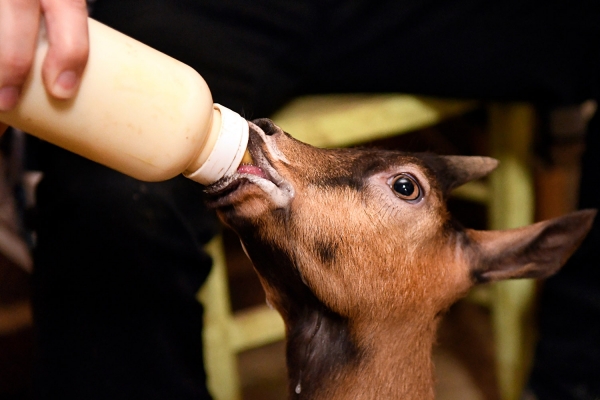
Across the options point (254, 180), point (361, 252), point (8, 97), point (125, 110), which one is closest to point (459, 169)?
point (361, 252)

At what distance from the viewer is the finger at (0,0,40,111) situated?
540 mm

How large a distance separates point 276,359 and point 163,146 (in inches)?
53.7

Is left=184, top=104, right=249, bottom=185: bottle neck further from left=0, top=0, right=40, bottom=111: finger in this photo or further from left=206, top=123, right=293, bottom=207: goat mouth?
left=0, top=0, right=40, bottom=111: finger

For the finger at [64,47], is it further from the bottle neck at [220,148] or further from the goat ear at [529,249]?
the goat ear at [529,249]

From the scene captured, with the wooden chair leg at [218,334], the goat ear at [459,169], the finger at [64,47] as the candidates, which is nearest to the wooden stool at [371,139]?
the wooden chair leg at [218,334]

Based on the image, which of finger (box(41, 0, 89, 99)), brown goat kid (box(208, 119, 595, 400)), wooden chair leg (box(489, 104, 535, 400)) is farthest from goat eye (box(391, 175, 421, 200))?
wooden chair leg (box(489, 104, 535, 400))

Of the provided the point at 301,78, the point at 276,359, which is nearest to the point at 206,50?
the point at 301,78

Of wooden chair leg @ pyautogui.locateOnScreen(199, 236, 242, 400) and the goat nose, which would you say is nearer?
the goat nose

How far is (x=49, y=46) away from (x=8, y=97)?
6cm

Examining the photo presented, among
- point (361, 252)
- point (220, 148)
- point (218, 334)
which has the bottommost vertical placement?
point (218, 334)

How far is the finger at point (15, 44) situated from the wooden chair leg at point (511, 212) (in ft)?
3.40

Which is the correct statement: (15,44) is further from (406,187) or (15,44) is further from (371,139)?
(371,139)

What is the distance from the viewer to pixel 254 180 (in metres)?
0.68

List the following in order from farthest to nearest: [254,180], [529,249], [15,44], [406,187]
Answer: [529,249], [406,187], [254,180], [15,44]
